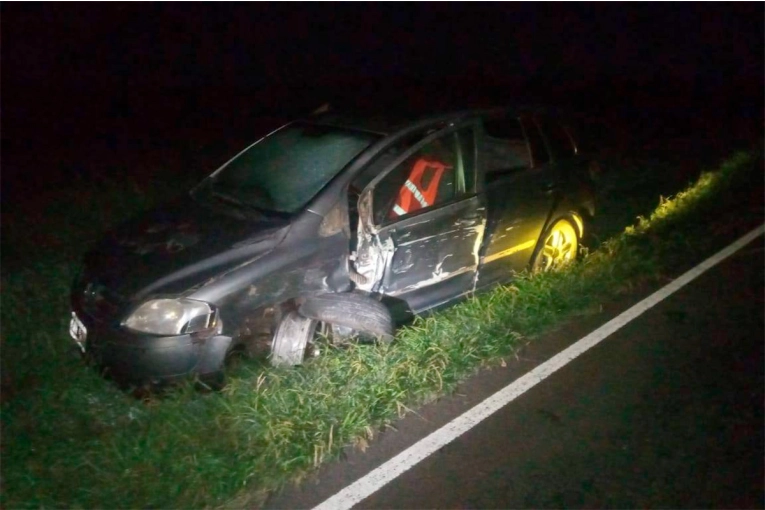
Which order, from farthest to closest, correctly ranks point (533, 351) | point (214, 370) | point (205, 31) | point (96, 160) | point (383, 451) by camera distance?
point (205, 31) → point (96, 160) → point (533, 351) → point (214, 370) → point (383, 451)

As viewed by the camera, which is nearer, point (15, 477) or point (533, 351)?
point (15, 477)

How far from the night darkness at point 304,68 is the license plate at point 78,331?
4.09 meters

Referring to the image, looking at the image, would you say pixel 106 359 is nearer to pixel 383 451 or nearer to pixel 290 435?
pixel 290 435

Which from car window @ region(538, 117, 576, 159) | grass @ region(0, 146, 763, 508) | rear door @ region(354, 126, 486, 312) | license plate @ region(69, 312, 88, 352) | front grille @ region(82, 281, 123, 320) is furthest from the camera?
car window @ region(538, 117, 576, 159)

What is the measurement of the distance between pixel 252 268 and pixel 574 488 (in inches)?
85.6

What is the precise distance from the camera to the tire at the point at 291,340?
16.2 ft

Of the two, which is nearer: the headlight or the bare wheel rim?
the headlight

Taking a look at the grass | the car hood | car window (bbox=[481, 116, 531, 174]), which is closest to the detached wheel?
the grass

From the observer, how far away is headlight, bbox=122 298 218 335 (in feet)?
15.0

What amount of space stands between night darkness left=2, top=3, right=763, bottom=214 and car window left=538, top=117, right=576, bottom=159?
1756 millimetres

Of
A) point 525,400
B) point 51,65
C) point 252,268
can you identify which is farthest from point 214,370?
point 51,65

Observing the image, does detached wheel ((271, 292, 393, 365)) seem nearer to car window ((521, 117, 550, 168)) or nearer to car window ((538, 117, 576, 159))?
car window ((521, 117, 550, 168))

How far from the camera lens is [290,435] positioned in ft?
13.8

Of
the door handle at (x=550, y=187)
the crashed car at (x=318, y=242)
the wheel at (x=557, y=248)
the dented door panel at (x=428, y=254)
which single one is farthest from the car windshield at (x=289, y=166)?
the wheel at (x=557, y=248)
